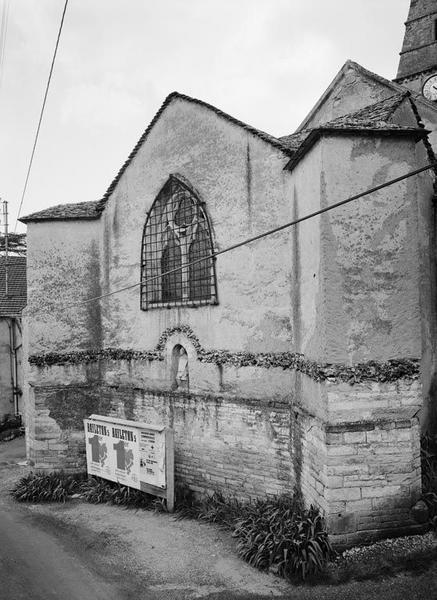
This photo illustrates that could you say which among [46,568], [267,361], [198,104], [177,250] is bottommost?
[46,568]

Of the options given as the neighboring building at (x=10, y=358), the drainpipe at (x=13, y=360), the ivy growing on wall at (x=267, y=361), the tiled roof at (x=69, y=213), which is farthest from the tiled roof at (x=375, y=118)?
the drainpipe at (x=13, y=360)

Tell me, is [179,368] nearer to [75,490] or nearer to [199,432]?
[199,432]

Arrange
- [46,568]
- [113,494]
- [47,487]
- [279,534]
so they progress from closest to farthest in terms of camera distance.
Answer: [279,534] < [46,568] < [113,494] < [47,487]

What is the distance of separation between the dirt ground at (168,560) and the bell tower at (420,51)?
913 inches

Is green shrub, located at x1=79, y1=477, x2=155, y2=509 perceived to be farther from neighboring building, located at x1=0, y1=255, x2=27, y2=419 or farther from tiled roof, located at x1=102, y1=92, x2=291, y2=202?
neighboring building, located at x1=0, y1=255, x2=27, y2=419

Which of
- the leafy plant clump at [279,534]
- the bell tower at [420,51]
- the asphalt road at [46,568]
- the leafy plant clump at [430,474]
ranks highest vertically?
the bell tower at [420,51]

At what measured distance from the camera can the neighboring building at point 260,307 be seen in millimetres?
7605

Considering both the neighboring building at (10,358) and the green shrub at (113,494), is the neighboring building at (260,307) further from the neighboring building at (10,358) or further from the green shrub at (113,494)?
the neighboring building at (10,358)

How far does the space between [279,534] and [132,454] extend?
170 inches

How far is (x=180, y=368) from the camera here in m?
11.5

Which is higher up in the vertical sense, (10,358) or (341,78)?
(341,78)

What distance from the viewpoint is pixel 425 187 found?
965 cm

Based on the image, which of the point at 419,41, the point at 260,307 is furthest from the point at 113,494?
the point at 419,41

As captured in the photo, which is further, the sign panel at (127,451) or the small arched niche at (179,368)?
the small arched niche at (179,368)
